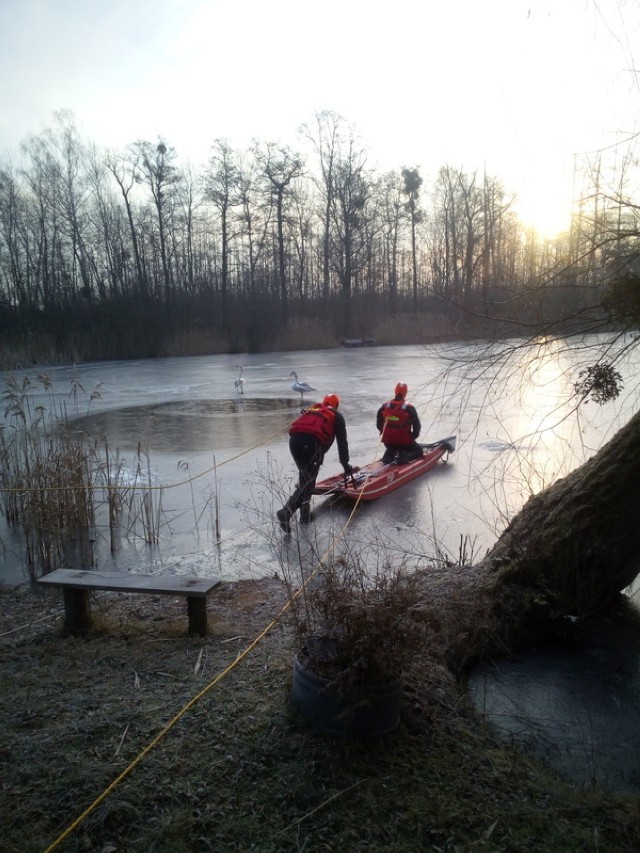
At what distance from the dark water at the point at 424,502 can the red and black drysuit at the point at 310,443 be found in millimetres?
292

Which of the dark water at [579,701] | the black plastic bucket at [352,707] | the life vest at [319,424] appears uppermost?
the life vest at [319,424]

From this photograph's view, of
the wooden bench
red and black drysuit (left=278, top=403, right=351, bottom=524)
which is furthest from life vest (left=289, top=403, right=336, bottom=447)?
the wooden bench

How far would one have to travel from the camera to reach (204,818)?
276 cm

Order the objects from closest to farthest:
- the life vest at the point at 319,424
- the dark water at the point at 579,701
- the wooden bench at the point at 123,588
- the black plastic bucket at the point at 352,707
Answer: the black plastic bucket at the point at 352,707, the dark water at the point at 579,701, the wooden bench at the point at 123,588, the life vest at the point at 319,424

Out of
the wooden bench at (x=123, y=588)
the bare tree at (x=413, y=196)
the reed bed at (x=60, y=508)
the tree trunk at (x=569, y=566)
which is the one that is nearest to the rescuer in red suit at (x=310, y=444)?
the reed bed at (x=60, y=508)

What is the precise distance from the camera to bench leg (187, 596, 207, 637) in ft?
15.4

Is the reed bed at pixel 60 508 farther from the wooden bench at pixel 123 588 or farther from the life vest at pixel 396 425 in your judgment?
the life vest at pixel 396 425

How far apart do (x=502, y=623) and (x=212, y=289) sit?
156ft

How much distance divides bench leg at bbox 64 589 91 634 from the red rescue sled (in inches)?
152

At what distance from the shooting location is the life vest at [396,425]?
10195 millimetres

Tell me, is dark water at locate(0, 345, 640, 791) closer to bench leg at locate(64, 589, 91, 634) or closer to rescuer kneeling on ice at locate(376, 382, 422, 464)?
rescuer kneeling on ice at locate(376, 382, 422, 464)

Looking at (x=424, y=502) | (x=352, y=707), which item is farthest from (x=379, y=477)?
(x=352, y=707)

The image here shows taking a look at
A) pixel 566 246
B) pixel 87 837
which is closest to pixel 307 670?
pixel 87 837

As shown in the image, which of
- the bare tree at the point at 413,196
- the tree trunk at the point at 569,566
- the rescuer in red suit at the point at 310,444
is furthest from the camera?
the bare tree at the point at 413,196
